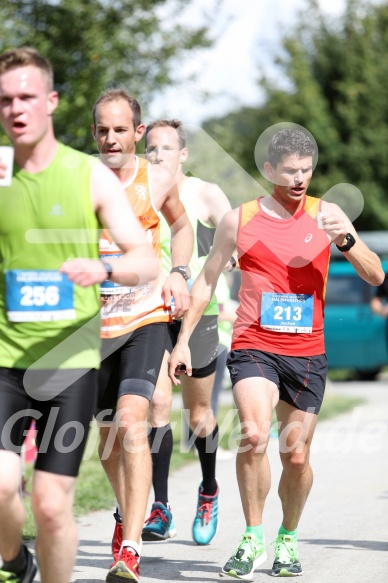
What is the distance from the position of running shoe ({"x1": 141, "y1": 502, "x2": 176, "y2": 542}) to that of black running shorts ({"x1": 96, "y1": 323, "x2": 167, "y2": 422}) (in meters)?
1.13

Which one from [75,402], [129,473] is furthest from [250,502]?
[75,402]

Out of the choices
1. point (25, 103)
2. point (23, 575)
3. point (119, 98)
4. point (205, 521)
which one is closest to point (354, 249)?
point (119, 98)

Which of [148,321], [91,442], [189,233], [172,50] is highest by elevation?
[172,50]

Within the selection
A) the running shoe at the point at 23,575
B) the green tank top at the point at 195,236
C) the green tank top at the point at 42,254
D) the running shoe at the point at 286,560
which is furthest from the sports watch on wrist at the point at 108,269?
the green tank top at the point at 195,236

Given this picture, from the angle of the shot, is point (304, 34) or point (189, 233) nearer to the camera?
point (189, 233)

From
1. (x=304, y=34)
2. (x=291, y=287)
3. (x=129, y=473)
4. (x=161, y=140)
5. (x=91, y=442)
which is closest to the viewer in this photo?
(x=129, y=473)

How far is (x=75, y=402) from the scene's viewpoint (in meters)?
4.16

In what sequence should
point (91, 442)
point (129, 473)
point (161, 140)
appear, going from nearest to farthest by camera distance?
point (129, 473) < point (161, 140) < point (91, 442)

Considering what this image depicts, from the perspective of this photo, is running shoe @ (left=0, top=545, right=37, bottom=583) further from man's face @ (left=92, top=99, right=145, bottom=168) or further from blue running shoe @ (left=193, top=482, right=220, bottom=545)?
blue running shoe @ (left=193, top=482, right=220, bottom=545)

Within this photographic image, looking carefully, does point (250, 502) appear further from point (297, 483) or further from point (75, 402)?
point (75, 402)

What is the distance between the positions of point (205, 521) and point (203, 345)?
1028 mm

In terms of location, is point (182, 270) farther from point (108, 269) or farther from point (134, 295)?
point (108, 269)

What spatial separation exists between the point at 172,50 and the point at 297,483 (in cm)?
1133

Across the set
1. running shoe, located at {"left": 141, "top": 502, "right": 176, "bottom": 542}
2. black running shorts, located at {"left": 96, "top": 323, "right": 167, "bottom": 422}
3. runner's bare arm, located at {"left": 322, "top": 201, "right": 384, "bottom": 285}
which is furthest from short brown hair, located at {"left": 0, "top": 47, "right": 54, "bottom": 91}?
running shoe, located at {"left": 141, "top": 502, "right": 176, "bottom": 542}
